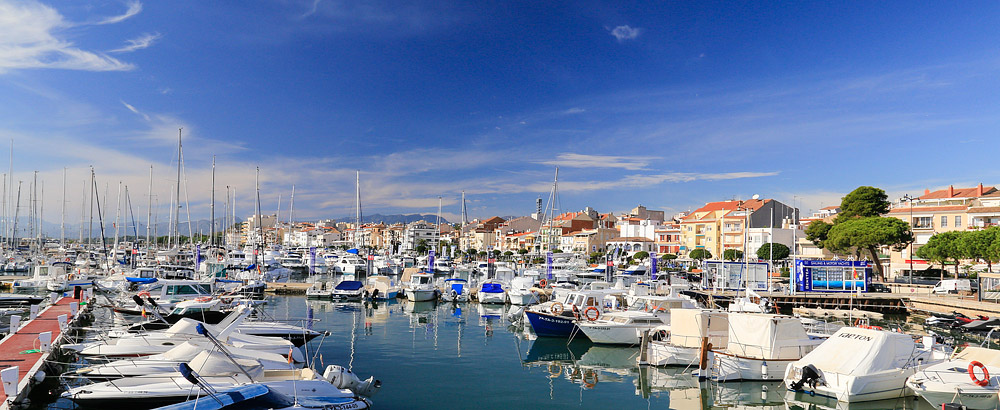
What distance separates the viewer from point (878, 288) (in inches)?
1811

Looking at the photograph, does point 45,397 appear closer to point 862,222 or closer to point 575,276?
point 575,276

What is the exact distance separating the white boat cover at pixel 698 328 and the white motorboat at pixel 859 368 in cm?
321

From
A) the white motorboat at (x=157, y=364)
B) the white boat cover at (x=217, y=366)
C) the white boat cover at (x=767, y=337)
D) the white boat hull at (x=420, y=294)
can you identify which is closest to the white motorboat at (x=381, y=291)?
the white boat hull at (x=420, y=294)

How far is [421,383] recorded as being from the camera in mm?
18453

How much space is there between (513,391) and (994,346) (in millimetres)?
22962

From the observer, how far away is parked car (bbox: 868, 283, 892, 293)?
4546 cm

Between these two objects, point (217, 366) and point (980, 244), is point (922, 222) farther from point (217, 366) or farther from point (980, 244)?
point (217, 366)

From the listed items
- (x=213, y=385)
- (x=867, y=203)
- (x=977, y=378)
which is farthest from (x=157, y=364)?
(x=867, y=203)

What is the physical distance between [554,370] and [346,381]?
8786 mm

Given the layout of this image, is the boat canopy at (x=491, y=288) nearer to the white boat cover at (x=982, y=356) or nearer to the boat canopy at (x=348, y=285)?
the boat canopy at (x=348, y=285)

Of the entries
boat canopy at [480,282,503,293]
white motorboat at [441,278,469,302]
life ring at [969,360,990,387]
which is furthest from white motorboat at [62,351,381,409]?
white motorboat at [441,278,469,302]

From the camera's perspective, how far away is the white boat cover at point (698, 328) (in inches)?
818

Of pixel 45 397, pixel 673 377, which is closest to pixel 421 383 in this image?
pixel 673 377

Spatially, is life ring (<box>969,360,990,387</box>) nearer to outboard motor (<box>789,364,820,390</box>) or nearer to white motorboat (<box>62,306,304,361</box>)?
outboard motor (<box>789,364,820,390</box>)
